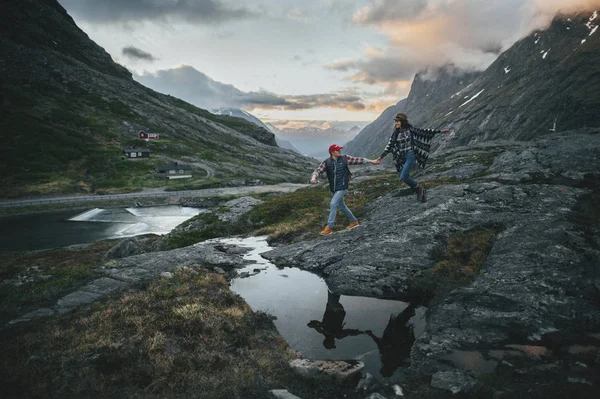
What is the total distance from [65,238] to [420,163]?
64473 millimetres

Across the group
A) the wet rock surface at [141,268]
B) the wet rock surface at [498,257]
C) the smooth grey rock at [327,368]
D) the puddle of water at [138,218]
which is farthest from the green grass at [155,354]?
the puddle of water at [138,218]

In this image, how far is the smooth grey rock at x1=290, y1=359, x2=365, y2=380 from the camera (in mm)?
6395

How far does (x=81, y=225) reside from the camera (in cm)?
6656

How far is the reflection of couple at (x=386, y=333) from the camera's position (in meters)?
7.07

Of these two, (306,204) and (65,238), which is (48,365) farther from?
(65,238)

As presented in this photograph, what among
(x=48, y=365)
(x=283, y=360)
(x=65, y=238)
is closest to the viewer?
(x=48, y=365)

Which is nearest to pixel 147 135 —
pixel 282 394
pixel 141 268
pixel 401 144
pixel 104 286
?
pixel 141 268

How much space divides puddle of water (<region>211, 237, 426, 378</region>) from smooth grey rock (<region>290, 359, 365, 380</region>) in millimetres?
397

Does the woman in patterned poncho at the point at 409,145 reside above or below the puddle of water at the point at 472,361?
above

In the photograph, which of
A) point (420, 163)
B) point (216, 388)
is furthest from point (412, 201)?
point (216, 388)

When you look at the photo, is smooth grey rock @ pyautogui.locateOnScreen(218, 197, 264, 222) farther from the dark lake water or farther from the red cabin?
the red cabin

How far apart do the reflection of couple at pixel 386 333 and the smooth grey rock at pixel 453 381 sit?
100 cm

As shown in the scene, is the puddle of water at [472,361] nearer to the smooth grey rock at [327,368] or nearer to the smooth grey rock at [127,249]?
the smooth grey rock at [327,368]

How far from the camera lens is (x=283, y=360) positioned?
6.96 metres
